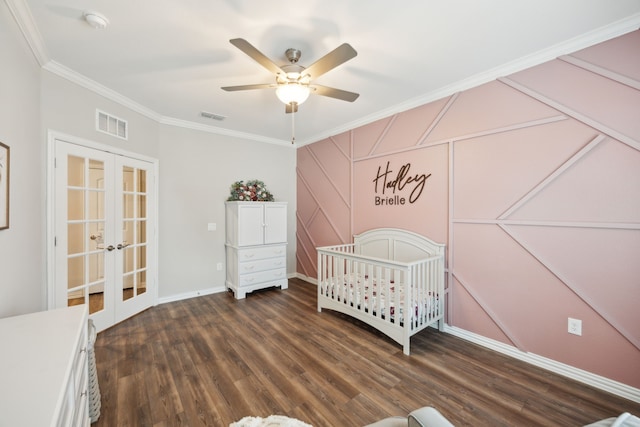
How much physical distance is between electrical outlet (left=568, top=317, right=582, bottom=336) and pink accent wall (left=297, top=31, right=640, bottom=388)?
3 cm

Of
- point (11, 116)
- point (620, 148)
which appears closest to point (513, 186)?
point (620, 148)

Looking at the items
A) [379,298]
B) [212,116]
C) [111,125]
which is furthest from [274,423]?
[212,116]

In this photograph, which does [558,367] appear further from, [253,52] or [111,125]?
[111,125]

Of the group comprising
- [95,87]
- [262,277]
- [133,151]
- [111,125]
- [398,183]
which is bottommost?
[262,277]

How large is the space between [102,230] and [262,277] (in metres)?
2.08

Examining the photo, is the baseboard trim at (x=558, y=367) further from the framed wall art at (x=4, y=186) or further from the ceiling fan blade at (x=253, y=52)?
the framed wall art at (x=4, y=186)

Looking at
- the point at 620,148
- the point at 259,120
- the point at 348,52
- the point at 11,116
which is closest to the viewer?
the point at 348,52

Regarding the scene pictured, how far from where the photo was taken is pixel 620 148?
1836 mm

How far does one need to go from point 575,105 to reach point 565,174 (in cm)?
53

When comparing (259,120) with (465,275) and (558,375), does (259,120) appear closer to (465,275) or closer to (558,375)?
(465,275)

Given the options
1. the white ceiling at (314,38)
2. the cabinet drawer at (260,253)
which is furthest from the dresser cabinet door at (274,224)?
the white ceiling at (314,38)

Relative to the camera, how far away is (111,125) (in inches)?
112

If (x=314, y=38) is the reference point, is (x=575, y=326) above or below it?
below

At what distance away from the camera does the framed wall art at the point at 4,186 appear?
1507mm
